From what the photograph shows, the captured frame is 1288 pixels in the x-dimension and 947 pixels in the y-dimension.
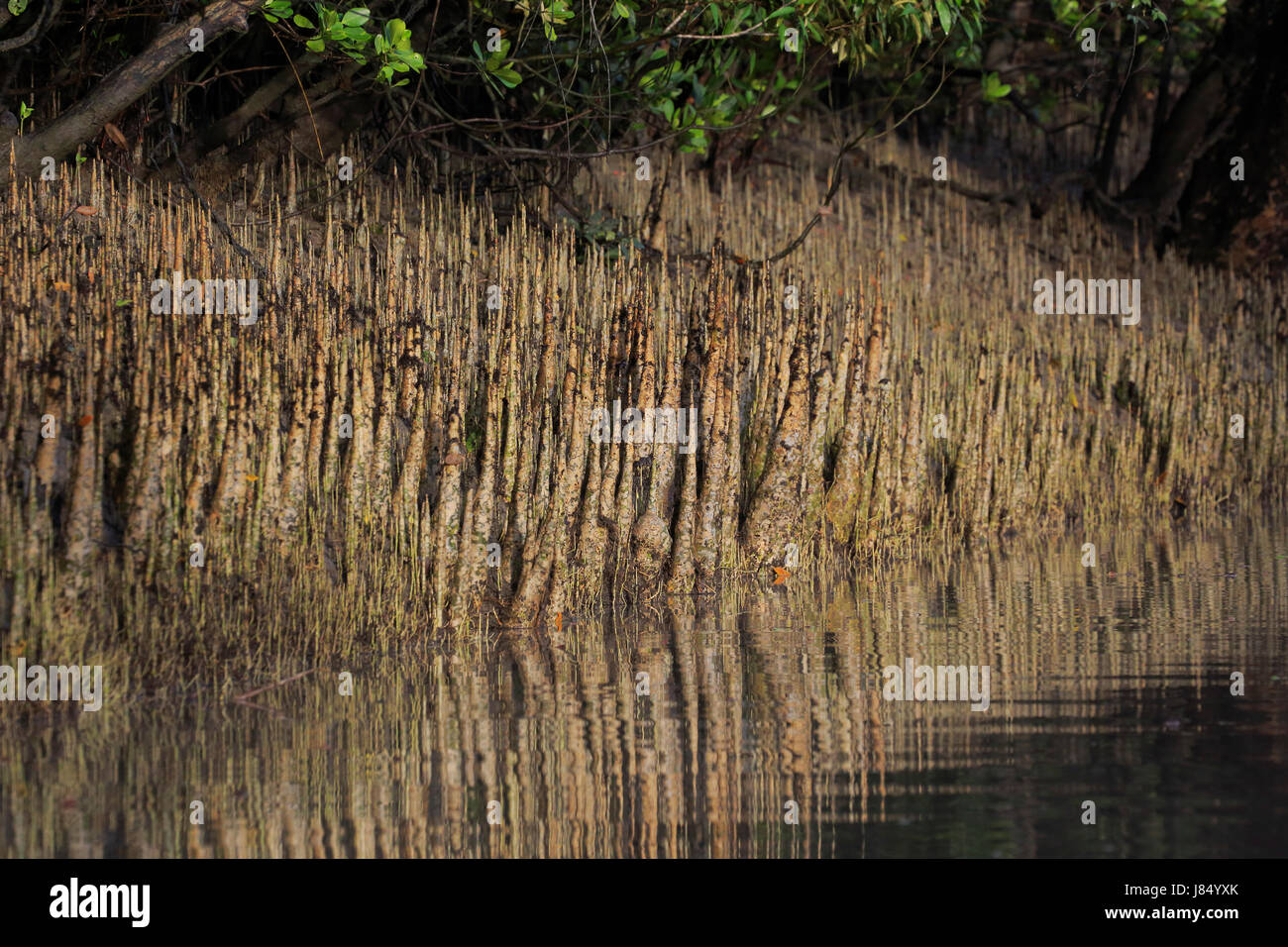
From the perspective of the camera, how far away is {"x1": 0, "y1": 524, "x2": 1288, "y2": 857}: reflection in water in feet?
12.6

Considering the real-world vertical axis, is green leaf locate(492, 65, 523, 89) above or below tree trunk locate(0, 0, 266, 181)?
above

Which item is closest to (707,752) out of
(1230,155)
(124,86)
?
(124,86)

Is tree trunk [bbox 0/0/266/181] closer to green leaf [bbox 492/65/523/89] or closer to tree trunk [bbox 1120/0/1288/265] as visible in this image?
green leaf [bbox 492/65/523/89]

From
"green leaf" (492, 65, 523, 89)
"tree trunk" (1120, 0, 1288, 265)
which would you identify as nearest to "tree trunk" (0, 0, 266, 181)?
"green leaf" (492, 65, 523, 89)

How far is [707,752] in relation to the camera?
4547mm

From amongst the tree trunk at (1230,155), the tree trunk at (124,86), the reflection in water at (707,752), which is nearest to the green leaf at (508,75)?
the tree trunk at (124,86)

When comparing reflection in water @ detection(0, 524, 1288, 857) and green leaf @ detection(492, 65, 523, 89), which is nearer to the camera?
reflection in water @ detection(0, 524, 1288, 857)

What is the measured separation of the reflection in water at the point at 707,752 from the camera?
383cm

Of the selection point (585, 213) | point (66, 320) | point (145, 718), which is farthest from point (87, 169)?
point (145, 718)

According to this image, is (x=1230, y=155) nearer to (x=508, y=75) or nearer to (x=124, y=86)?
(x=508, y=75)

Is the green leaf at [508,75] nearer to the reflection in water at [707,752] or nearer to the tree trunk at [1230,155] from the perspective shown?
the reflection in water at [707,752]

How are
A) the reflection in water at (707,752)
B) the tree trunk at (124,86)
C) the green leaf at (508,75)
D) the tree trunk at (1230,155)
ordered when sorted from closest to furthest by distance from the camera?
the reflection in water at (707,752)
the tree trunk at (124,86)
the green leaf at (508,75)
the tree trunk at (1230,155)

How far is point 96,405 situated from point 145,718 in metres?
1.15

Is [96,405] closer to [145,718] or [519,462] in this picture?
[145,718]
